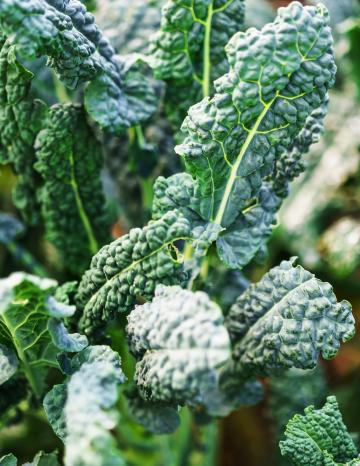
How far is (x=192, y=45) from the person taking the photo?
3.00ft

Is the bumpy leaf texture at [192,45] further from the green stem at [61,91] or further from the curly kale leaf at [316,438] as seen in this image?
the curly kale leaf at [316,438]

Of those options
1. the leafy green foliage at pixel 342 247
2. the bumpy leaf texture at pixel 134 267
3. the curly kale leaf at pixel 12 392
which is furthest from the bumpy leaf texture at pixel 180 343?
the leafy green foliage at pixel 342 247

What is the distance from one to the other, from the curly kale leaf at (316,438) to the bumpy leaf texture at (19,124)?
1.82ft

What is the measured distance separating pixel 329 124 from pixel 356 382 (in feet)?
2.13

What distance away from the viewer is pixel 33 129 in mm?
923

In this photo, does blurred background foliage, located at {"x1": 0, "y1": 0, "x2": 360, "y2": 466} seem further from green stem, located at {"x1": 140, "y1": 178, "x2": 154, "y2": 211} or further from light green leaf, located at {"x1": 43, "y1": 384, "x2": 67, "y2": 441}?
light green leaf, located at {"x1": 43, "y1": 384, "x2": 67, "y2": 441}

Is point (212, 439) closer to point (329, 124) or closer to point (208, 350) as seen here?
point (208, 350)

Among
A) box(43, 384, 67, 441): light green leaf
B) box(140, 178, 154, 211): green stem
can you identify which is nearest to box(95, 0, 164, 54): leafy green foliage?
box(140, 178, 154, 211): green stem

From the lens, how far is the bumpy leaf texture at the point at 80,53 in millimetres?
684

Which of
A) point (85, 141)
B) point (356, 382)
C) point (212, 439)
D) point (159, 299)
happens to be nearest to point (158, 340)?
point (159, 299)

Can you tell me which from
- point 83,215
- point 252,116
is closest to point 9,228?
point 83,215

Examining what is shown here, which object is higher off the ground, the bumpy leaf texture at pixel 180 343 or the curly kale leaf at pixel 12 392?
the bumpy leaf texture at pixel 180 343

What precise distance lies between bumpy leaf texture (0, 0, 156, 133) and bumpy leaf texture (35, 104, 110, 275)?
68mm

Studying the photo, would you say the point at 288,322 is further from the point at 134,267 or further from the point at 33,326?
the point at 33,326
